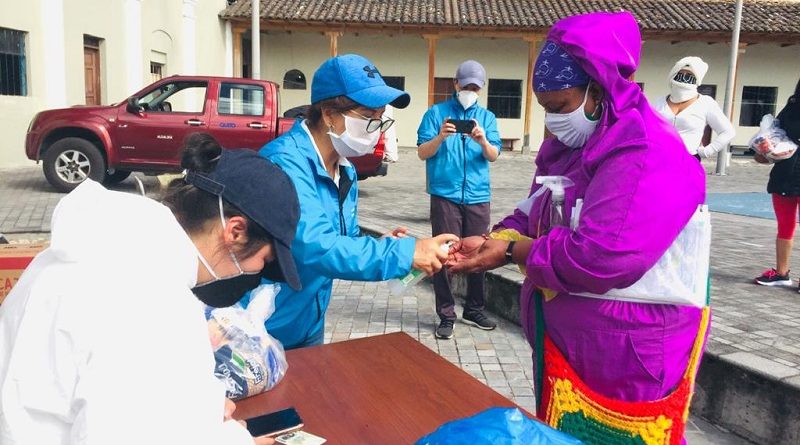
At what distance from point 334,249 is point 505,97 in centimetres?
2074

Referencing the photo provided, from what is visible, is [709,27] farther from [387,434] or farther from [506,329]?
[387,434]

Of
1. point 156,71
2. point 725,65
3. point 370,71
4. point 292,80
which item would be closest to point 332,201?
point 370,71

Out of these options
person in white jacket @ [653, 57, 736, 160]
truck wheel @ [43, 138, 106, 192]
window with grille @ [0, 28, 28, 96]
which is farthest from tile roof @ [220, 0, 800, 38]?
person in white jacket @ [653, 57, 736, 160]

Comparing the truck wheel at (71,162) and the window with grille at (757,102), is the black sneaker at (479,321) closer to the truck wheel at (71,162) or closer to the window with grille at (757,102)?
the truck wheel at (71,162)

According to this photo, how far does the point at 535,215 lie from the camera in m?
2.23

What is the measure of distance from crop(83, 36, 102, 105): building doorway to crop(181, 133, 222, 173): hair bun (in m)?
14.1

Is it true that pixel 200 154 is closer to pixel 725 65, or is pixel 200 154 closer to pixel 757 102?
pixel 725 65

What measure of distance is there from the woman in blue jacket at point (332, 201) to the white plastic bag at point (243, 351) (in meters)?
0.28

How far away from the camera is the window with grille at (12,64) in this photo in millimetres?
11539

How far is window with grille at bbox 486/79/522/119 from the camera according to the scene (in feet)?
Answer: 72.0

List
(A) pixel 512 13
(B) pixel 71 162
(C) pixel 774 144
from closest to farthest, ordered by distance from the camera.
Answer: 1. (C) pixel 774 144
2. (B) pixel 71 162
3. (A) pixel 512 13

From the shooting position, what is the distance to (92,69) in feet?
47.6

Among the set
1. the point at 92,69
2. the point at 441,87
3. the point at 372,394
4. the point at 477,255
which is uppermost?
the point at 441,87

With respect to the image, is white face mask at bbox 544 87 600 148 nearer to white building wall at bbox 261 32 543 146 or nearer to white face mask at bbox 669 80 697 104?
white face mask at bbox 669 80 697 104
